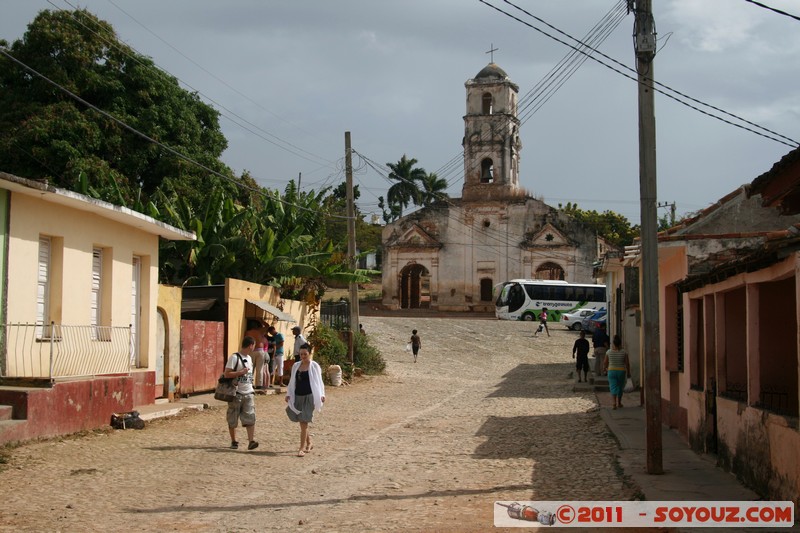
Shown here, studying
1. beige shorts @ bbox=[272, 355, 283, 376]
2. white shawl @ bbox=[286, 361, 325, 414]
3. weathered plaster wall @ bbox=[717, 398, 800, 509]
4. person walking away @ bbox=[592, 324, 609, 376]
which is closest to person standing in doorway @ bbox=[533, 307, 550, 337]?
person walking away @ bbox=[592, 324, 609, 376]

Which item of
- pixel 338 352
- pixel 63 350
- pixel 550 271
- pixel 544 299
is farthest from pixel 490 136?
pixel 63 350

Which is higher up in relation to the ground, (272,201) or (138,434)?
(272,201)

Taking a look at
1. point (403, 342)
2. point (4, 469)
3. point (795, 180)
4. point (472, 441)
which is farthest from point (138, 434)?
point (403, 342)

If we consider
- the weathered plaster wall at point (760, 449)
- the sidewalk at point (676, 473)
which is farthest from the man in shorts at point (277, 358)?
the weathered plaster wall at point (760, 449)

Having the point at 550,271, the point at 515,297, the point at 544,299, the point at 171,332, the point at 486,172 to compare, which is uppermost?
the point at 486,172

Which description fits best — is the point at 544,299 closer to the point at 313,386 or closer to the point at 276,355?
the point at 276,355

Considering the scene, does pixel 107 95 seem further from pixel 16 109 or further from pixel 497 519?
pixel 497 519

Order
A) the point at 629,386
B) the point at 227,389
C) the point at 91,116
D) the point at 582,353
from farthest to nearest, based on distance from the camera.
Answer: the point at 91,116
the point at 582,353
the point at 629,386
the point at 227,389

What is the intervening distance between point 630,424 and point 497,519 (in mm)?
8639

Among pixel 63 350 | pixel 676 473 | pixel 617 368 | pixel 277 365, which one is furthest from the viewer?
pixel 277 365

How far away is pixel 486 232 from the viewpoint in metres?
61.6

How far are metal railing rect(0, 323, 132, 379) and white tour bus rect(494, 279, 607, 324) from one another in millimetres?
39884

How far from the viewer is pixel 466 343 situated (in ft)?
138

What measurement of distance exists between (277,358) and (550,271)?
41.2 metres
